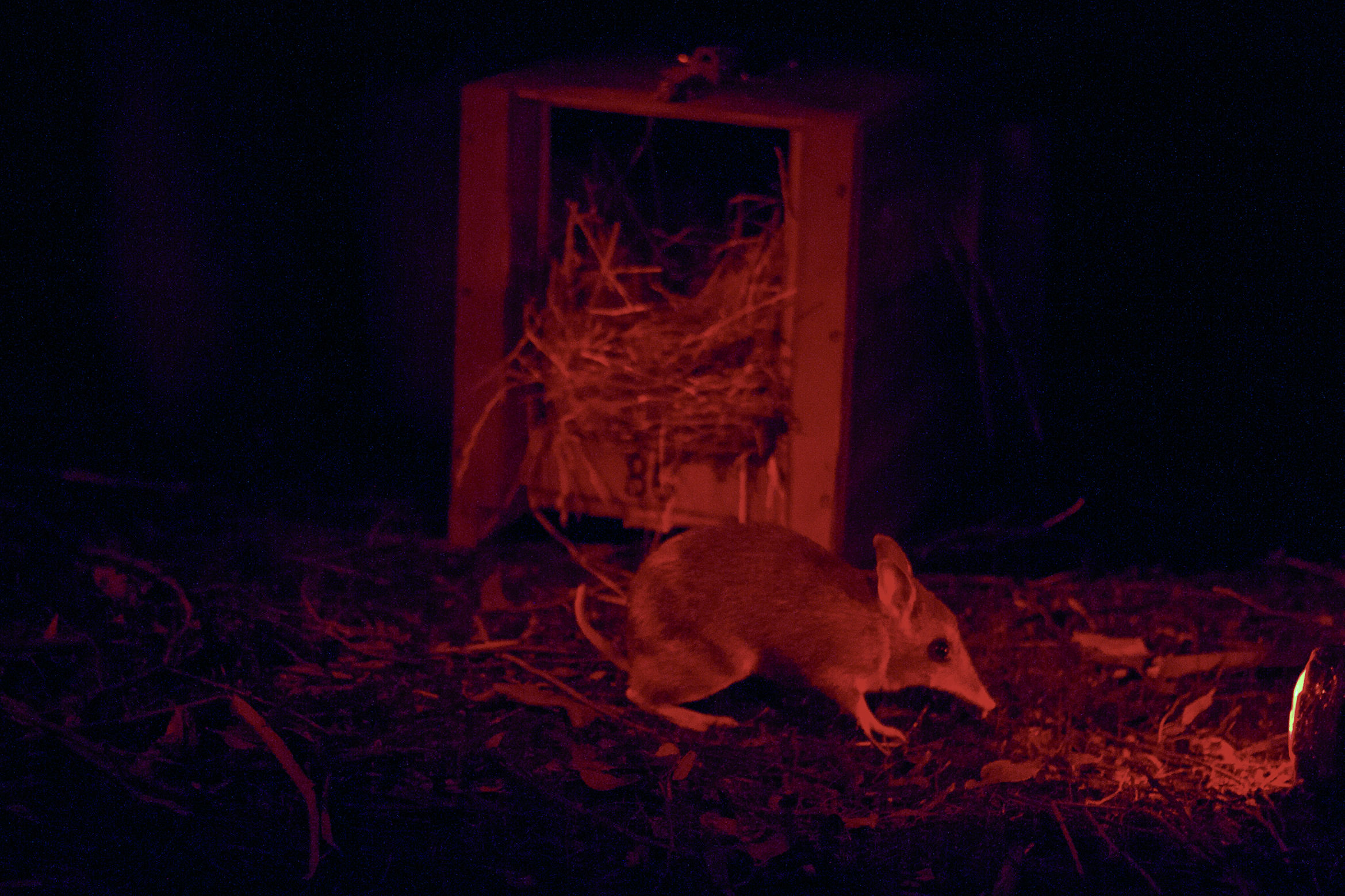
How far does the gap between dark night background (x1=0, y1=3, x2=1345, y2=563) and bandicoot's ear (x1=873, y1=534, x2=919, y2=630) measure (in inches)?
76.0

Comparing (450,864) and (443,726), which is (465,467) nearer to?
Result: (443,726)

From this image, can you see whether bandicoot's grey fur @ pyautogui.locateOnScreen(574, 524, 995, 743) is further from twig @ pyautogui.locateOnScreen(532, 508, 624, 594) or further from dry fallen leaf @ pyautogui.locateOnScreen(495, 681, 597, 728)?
twig @ pyautogui.locateOnScreen(532, 508, 624, 594)

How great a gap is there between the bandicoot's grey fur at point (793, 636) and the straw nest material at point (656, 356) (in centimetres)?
86

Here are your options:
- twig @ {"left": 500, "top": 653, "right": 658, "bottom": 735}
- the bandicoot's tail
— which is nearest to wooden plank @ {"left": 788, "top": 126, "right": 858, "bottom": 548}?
the bandicoot's tail

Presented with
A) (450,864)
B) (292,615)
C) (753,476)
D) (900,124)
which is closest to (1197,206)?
(900,124)

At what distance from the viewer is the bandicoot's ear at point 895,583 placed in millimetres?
Answer: 3340

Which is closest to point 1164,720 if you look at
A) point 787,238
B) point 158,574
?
point 787,238

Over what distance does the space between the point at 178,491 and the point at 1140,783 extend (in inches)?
139

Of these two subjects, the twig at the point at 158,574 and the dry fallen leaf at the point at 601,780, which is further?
the twig at the point at 158,574

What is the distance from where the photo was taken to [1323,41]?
573 cm

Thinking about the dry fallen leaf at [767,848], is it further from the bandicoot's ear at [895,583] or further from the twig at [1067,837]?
the bandicoot's ear at [895,583]

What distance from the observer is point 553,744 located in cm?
326

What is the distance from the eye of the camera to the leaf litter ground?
2.69 meters

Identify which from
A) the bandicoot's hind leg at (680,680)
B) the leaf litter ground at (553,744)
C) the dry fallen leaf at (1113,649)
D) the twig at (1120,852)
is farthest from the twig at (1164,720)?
the bandicoot's hind leg at (680,680)
